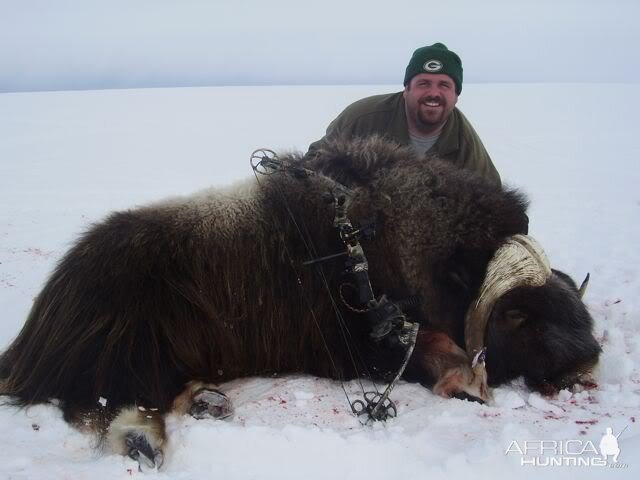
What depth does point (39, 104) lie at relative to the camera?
2716 centimetres

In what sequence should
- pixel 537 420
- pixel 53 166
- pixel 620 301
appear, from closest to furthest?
pixel 537 420
pixel 620 301
pixel 53 166

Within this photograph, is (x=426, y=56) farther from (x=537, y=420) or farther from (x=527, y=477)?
(x=527, y=477)

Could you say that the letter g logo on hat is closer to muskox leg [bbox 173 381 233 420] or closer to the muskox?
the muskox

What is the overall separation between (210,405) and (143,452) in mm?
330

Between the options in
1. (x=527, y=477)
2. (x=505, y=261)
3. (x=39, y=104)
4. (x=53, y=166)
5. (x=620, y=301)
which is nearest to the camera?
(x=527, y=477)

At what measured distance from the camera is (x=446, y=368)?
2285mm

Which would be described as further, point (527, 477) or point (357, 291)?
point (357, 291)

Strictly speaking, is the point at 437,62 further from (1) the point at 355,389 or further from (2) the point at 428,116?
(1) the point at 355,389

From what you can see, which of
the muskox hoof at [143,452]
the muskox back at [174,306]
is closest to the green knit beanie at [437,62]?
the muskox back at [174,306]

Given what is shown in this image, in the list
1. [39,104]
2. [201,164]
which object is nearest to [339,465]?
[201,164]

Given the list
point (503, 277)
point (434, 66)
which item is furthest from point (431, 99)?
point (503, 277)

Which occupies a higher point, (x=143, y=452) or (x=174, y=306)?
(x=174, y=306)

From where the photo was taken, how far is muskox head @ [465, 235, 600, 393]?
88.0 inches

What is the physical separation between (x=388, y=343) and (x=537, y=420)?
1.96 feet
